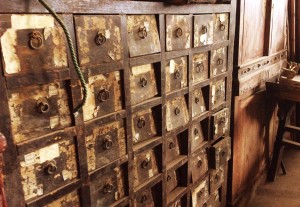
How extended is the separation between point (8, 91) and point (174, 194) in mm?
1117

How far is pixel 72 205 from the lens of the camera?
110 centimetres

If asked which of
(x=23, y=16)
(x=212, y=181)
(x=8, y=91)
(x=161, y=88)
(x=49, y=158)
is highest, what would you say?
(x=23, y=16)

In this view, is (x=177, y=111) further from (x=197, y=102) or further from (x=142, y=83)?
(x=142, y=83)

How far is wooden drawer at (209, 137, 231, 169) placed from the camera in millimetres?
1875

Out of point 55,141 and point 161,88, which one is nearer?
point 55,141

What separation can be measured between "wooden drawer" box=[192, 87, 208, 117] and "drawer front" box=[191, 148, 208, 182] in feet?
0.83

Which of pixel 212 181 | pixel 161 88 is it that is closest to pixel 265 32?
pixel 212 181

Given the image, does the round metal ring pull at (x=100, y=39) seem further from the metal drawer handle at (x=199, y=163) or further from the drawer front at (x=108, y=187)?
the metal drawer handle at (x=199, y=163)

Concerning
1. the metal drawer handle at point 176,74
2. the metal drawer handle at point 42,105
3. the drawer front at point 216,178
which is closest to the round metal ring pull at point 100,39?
the metal drawer handle at point 42,105

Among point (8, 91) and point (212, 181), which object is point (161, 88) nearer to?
point (8, 91)

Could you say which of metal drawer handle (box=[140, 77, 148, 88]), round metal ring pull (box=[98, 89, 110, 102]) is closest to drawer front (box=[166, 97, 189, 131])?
metal drawer handle (box=[140, 77, 148, 88])

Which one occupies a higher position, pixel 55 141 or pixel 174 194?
pixel 55 141

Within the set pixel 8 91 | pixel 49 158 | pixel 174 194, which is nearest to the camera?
pixel 8 91

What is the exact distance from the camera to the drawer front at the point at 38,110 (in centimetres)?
89
